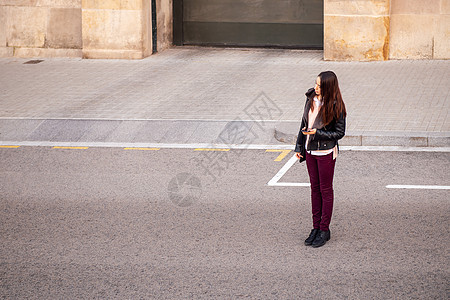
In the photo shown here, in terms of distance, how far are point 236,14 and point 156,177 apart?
10.7 meters

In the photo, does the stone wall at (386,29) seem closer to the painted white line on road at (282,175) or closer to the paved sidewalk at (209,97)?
the paved sidewalk at (209,97)

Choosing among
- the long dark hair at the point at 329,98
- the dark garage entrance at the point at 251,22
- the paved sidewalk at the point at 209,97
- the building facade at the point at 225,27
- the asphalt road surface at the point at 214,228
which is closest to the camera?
the asphalt road surface at the point at 214,228

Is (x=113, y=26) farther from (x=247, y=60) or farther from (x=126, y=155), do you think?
(x=126, y=155)

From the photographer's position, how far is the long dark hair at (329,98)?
696cm

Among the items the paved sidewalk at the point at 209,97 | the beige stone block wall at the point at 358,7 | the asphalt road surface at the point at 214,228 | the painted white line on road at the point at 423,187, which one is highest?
the beige stone block wall at the point at 358,7

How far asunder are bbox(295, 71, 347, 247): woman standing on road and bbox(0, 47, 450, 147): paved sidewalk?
13.2 ft

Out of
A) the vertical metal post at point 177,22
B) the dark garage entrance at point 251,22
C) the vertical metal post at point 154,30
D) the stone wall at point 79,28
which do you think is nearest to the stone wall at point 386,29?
the dark garage entrance at point 251,22

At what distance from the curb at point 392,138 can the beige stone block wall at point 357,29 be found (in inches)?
261

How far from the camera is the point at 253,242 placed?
7.24 m

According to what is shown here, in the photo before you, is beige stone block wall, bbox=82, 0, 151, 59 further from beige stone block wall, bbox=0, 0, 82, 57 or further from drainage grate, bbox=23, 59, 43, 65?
drainage grate, bbox=23, 59, 43, 65

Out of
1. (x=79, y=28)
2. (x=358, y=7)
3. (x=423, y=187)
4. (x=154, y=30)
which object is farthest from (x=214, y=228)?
(x=79, y=28)

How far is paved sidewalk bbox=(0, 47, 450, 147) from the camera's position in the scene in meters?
11.9

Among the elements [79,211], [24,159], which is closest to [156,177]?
[79,211]

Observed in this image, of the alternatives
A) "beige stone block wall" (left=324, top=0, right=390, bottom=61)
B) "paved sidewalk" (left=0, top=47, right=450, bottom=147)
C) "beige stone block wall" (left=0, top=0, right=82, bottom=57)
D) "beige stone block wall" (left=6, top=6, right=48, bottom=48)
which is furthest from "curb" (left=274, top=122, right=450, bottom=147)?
"beige stone block wall" (left=6, top=6, right=48, bottom=48)
